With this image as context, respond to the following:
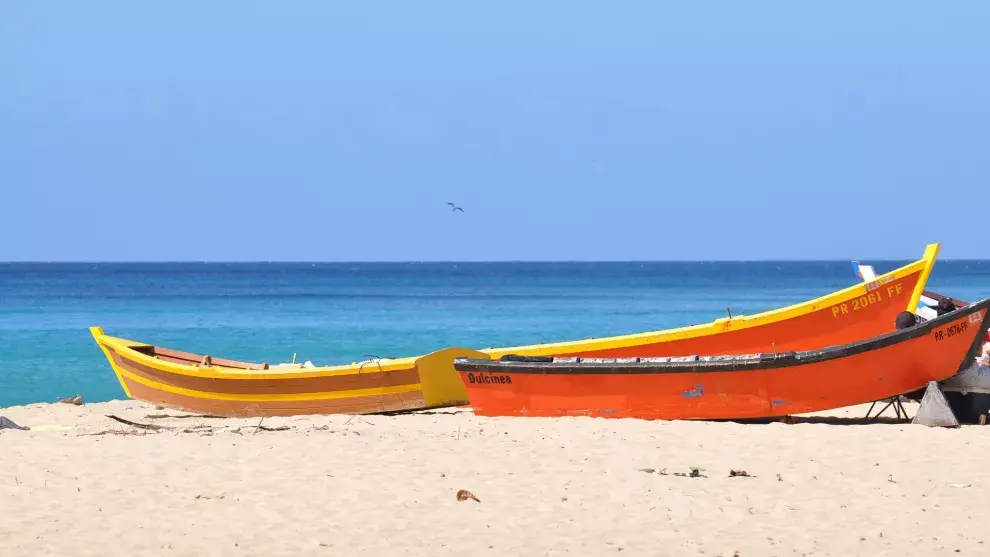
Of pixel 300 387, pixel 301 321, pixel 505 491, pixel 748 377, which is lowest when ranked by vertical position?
pixel 301 321

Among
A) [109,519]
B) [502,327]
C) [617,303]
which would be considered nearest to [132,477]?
[109,519]

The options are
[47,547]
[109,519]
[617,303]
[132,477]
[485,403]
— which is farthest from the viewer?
[617,303]

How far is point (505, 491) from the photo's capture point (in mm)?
10102

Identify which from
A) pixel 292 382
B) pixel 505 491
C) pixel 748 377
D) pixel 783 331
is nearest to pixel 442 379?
pixel 292 382

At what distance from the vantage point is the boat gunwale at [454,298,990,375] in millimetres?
13484

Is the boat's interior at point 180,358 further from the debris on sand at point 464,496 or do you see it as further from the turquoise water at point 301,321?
the debris on sand at point 464,496

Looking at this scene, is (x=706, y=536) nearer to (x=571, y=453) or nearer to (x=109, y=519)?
(x=571, y=453)

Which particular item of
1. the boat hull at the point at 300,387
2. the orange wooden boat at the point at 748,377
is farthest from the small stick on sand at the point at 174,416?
the orange wooden boat at the point at 748,377

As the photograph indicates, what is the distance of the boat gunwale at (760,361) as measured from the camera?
1348 centimetres

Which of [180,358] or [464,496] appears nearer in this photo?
[464,496]

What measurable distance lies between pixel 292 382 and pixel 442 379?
88.7 inches

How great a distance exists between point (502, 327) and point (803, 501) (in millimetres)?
42749

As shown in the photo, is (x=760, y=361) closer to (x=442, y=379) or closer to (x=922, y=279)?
(x=922, y=279)

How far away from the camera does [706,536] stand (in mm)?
8703
